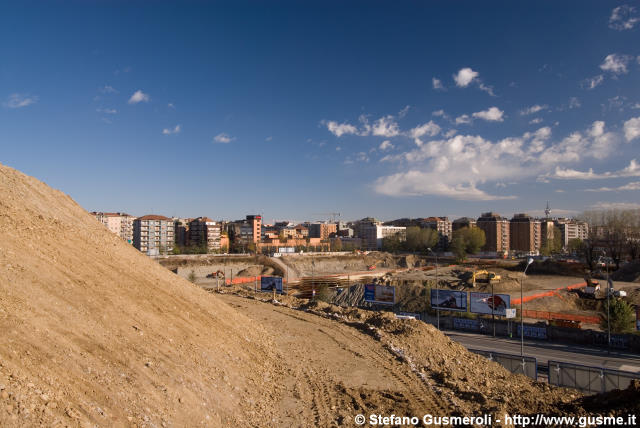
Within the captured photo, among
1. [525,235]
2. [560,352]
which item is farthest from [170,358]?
[525,235]

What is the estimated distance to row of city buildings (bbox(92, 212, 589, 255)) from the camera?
4909 inches

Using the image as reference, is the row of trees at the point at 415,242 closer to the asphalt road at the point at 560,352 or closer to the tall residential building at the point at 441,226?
the tall residential building at the point at 441,226

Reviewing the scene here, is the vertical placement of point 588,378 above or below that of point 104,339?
below

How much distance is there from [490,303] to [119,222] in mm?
135711

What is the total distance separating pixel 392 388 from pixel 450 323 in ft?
69.4

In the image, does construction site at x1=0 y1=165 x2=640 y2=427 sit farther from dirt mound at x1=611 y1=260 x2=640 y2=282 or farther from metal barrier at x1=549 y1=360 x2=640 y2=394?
dirt mound at x1=611 y1=260 x2=640 y2=282

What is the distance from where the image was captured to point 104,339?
1175 centimetres

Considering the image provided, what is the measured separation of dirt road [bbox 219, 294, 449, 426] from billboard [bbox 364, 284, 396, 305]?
52.9 ft

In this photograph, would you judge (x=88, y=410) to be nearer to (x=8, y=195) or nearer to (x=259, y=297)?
(x=8, y=195)

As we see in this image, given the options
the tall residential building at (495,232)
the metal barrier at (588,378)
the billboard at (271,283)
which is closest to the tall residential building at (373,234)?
the tall residential building at (495,232)

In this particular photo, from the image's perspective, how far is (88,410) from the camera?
8484mm

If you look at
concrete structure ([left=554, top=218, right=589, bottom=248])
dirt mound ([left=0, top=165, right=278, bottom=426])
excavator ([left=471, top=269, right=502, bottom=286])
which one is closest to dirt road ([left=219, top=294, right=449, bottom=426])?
dirt mound ([left=0, top=165, right=278, bottom=426])

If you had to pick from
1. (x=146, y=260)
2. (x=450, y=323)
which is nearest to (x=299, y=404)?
(x=146, y=260)

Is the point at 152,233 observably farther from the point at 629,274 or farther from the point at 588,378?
the point at 588,378
